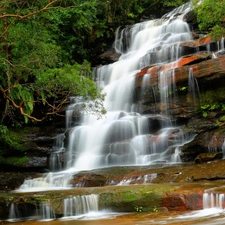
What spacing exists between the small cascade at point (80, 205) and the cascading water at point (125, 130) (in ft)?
9.04

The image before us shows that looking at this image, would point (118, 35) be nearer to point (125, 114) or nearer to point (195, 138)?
point (125, 114)

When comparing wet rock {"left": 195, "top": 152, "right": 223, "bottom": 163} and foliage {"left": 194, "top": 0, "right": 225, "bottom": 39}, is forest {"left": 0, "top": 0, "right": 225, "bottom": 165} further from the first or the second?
wet rock {"left": 195, "top": 152, "right": 223, "bottom": 163}

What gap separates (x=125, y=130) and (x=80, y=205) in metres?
6.47

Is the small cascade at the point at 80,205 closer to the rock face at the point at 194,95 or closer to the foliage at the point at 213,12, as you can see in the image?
the rock face at the point at 194,95

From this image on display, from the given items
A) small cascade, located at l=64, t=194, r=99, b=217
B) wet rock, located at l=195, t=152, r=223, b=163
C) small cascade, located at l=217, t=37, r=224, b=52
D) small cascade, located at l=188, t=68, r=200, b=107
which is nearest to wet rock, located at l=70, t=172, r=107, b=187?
small cascade, located at l=64, t=194, r=99, b=217

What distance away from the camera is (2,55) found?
12.2 metres

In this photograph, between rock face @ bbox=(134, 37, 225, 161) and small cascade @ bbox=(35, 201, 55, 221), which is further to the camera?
rock face @ bbox=(134, 37, 225, 161)

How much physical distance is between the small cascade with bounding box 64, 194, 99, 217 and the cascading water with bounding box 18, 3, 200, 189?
9.04ft

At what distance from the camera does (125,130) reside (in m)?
14.5

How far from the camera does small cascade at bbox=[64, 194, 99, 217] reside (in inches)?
328

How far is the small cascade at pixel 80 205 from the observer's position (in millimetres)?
8320

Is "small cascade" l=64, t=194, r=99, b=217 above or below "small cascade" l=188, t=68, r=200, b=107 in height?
below

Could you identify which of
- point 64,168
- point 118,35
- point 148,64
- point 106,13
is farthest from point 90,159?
point 106,13

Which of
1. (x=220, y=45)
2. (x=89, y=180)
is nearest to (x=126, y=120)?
(x=89, y=180)
